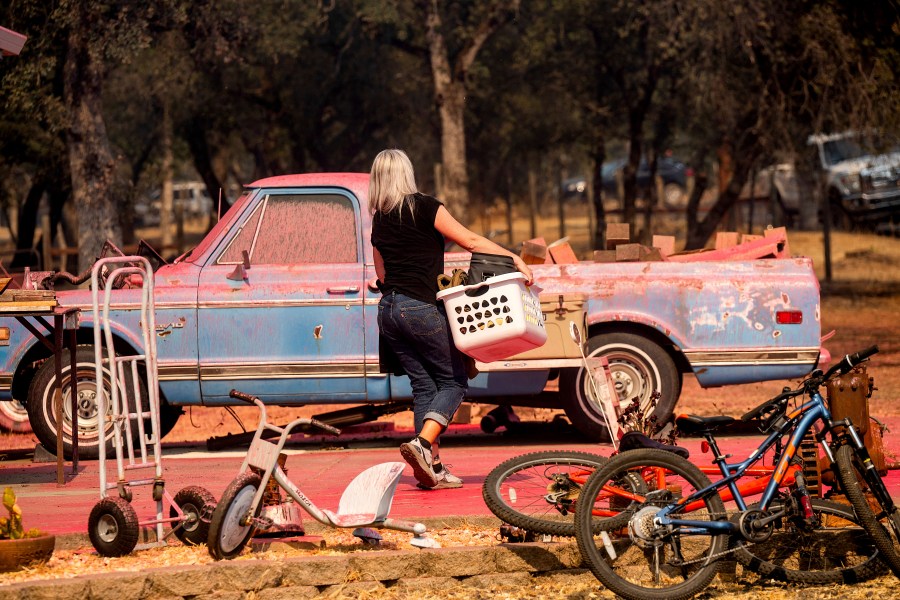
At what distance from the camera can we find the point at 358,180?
9.96m

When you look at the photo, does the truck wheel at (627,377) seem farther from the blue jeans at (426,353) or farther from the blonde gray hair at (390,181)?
the blonde gray hair at (390,181)

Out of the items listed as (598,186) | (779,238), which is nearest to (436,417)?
(779,238)

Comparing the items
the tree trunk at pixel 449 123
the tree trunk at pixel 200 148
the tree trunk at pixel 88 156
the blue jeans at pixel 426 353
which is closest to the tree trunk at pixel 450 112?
the tree trunk at pixel 449 123

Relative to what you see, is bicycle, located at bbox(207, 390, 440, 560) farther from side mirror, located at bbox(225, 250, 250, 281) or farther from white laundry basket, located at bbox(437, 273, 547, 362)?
side mirror, located at bbox(225, 250, 250, 281)

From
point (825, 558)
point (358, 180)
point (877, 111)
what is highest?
point (877, 111)

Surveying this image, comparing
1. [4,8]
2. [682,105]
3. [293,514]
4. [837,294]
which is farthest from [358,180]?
[682,105]

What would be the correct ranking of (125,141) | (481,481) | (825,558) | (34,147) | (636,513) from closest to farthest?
(636,513) → (825,558) → (481,481) → (34,147) → (125,141)

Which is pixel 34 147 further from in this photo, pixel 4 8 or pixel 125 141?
pixel 125 141

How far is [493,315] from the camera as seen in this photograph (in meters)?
7.20

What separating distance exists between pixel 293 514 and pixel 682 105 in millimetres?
26797

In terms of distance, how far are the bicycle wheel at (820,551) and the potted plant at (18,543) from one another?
10.5 ft

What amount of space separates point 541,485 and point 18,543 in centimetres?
243

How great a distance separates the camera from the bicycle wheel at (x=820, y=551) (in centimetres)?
628

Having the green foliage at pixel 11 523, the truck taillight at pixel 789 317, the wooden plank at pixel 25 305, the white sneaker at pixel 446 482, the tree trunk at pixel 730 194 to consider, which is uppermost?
the tree trunk at pixel 730 194
